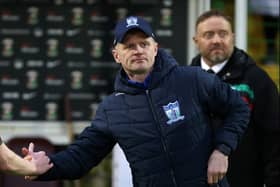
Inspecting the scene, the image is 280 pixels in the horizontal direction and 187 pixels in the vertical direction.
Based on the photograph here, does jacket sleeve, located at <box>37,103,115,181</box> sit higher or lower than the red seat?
higher

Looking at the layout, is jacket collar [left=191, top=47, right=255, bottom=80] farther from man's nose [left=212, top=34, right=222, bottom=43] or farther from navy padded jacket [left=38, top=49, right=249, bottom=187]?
navy padded jacket [left=38, top=49, right=249, bottom=187]

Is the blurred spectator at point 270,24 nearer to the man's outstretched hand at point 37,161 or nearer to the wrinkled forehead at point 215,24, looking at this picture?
the wrinkled forehead at point 215,24

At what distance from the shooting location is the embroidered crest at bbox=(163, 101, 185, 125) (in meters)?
3.70

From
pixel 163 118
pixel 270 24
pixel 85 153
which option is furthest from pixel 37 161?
pixel 270 24

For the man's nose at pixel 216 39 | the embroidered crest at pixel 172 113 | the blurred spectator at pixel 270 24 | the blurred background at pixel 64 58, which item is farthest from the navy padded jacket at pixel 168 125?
the blurred spectator at pixel 270 24

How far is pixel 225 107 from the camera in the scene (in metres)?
3.84

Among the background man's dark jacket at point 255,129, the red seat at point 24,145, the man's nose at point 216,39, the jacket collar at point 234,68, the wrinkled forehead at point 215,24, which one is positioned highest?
the wrinkled forehead at point 215,24

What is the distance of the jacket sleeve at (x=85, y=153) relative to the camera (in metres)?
3.90

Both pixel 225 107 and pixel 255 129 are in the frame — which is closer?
pixel 225 107

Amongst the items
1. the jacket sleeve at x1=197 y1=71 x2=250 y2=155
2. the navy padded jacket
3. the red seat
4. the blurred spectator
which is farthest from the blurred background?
the jacket sleeve at x1=197 y1=71 x2=250 y2=155

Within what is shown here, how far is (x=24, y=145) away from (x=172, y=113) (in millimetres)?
3583

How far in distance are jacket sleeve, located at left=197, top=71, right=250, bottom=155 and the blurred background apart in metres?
3.66

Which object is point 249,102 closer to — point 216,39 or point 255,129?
point 255,129

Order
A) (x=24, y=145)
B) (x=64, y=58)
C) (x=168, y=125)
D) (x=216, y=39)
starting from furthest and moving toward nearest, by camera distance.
A: (x=64, y=58), (x=24, y=145), (x=216, y=39), (x=168, y=125)
